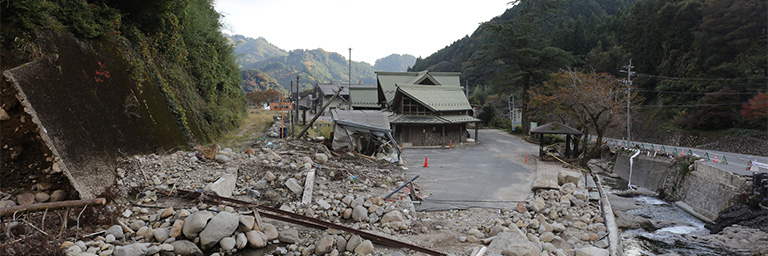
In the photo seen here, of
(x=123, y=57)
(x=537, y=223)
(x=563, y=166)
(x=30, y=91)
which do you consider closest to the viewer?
(x=30, y=91)

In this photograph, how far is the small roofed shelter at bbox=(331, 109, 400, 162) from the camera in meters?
15.9

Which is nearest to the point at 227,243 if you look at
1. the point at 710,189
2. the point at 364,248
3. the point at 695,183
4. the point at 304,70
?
the point at 364,248

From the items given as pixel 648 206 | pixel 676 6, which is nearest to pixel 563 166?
pixel 648 206

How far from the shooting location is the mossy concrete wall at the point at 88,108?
7066 mm

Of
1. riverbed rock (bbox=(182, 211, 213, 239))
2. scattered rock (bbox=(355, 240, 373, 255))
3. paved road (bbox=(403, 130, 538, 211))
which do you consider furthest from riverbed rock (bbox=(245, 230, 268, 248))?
paved road (bbox=(403, 130, 538, 211))

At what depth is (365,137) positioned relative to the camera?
1683 cm

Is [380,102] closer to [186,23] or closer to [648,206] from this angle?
[186,23]

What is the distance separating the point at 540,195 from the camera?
1133 cm

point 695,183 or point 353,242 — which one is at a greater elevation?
point 353,242

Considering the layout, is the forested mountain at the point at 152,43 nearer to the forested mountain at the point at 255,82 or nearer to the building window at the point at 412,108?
the building window at the point at 412,108

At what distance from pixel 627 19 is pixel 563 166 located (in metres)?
40.7

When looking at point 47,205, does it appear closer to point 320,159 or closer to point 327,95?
point 320,159

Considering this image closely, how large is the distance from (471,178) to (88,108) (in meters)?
12.4

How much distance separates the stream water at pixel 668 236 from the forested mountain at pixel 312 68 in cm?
9902
